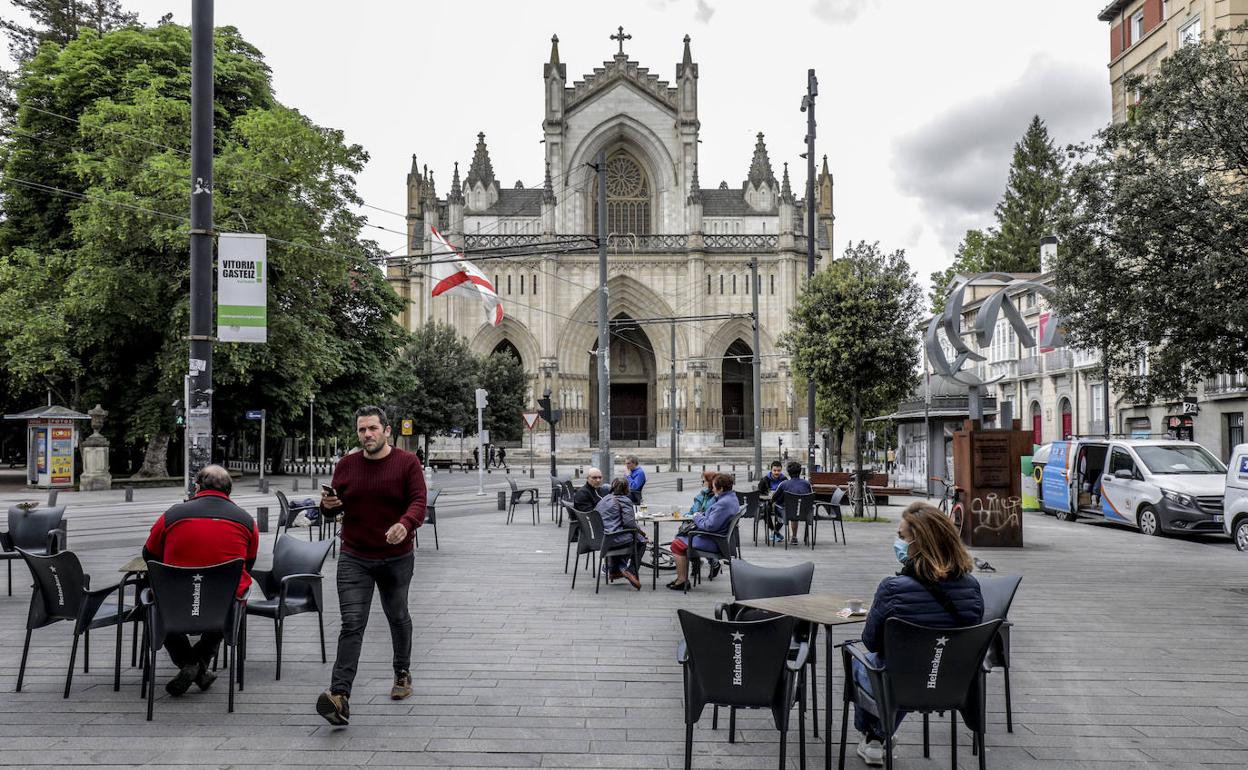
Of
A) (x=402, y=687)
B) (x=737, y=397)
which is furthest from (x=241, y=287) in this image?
(x=737, y=397)

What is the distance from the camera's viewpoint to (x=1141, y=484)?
17.1 meters

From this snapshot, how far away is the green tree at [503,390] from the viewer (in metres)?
51.0

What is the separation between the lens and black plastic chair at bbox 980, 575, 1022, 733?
5121 millimetres

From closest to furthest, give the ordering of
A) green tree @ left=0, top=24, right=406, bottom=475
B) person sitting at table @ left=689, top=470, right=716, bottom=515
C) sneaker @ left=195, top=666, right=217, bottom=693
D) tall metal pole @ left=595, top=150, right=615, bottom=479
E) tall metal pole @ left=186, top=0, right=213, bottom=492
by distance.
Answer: sneaker @ left=195, top=666, right=217, bottom=693, tall metal pole @ left=186, top=0, right=213, bottom=492, person sitting at table @ left=689, top=470, right=716, bottom=515, tall metal pole @ left=595, top=150, right=615, bottom=479, green tree @ left=0, top=24, right=406, bottom=475

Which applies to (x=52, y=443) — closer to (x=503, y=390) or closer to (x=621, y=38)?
(x=503, y=390)

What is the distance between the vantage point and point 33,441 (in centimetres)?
2741

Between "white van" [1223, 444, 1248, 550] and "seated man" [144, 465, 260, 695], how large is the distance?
12947 millimetres

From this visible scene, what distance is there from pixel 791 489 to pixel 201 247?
333 inches

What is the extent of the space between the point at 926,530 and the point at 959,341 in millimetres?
12648

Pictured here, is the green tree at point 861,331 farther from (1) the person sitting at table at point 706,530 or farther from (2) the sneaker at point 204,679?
(2) the sneaker at point 204,679

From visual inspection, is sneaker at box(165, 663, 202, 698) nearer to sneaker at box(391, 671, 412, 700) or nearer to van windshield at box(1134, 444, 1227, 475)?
sneaker at box(391, 671, 412, 700)

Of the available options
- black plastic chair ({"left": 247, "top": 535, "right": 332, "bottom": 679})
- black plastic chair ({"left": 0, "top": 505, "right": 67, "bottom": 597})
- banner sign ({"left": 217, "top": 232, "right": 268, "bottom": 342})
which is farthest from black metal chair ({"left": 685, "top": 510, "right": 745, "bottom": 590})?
black plastic chair ({"left": 0, "top": 505, "right": 67, "bottom": 597})

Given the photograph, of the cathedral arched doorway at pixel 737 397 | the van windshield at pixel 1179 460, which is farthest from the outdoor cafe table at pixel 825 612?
the cathedral arched doorway at pixel 737 397

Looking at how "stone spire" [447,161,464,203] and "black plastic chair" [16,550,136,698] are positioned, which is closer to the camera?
"black plastic chair" [16,550,136,698]
